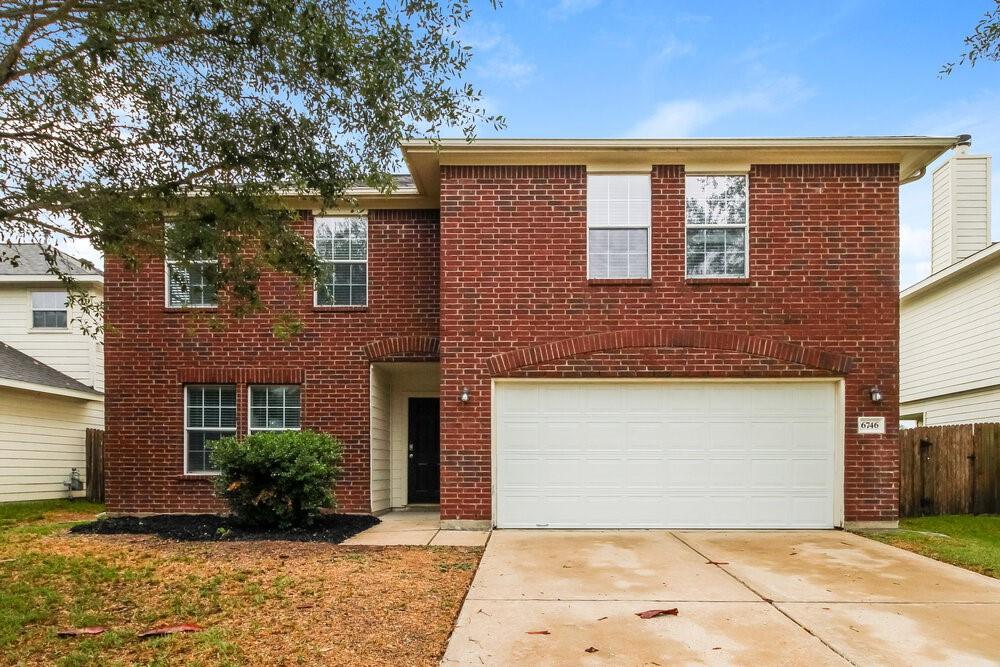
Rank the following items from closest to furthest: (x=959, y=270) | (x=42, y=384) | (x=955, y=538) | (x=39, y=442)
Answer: (x=955, y=538)
(x=42, y=384)
(x=959, y=270)
(x=39, y=442)

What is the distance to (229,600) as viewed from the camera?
6.09m

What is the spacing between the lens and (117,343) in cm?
1178

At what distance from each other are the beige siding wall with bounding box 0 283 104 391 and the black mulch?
7.06 m

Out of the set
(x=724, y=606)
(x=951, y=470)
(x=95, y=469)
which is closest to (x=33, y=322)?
(x=95, y=469)

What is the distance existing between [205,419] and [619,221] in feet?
24.2

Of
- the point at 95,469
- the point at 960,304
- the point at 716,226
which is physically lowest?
the point at 95,469

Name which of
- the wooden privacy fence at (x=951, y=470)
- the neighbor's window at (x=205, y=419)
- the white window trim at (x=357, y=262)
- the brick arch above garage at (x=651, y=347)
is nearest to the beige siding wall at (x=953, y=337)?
the wooden privacy fence at (x=951, y=470)

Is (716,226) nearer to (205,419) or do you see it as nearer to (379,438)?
(379,438)

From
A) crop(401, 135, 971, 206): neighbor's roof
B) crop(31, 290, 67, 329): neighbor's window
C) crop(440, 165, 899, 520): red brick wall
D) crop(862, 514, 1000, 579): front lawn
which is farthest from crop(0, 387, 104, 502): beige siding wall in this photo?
crop(862, 514, 1000, 579): front lawn

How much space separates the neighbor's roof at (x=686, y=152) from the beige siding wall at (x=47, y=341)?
11.0 meters

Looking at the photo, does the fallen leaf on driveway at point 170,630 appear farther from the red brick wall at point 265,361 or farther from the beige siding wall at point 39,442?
the beige siding wall at point 39,442

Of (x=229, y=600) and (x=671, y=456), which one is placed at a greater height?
(x=671, y=456)

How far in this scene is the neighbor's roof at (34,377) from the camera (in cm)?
1388

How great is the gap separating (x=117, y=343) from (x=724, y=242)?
973 centimetres
